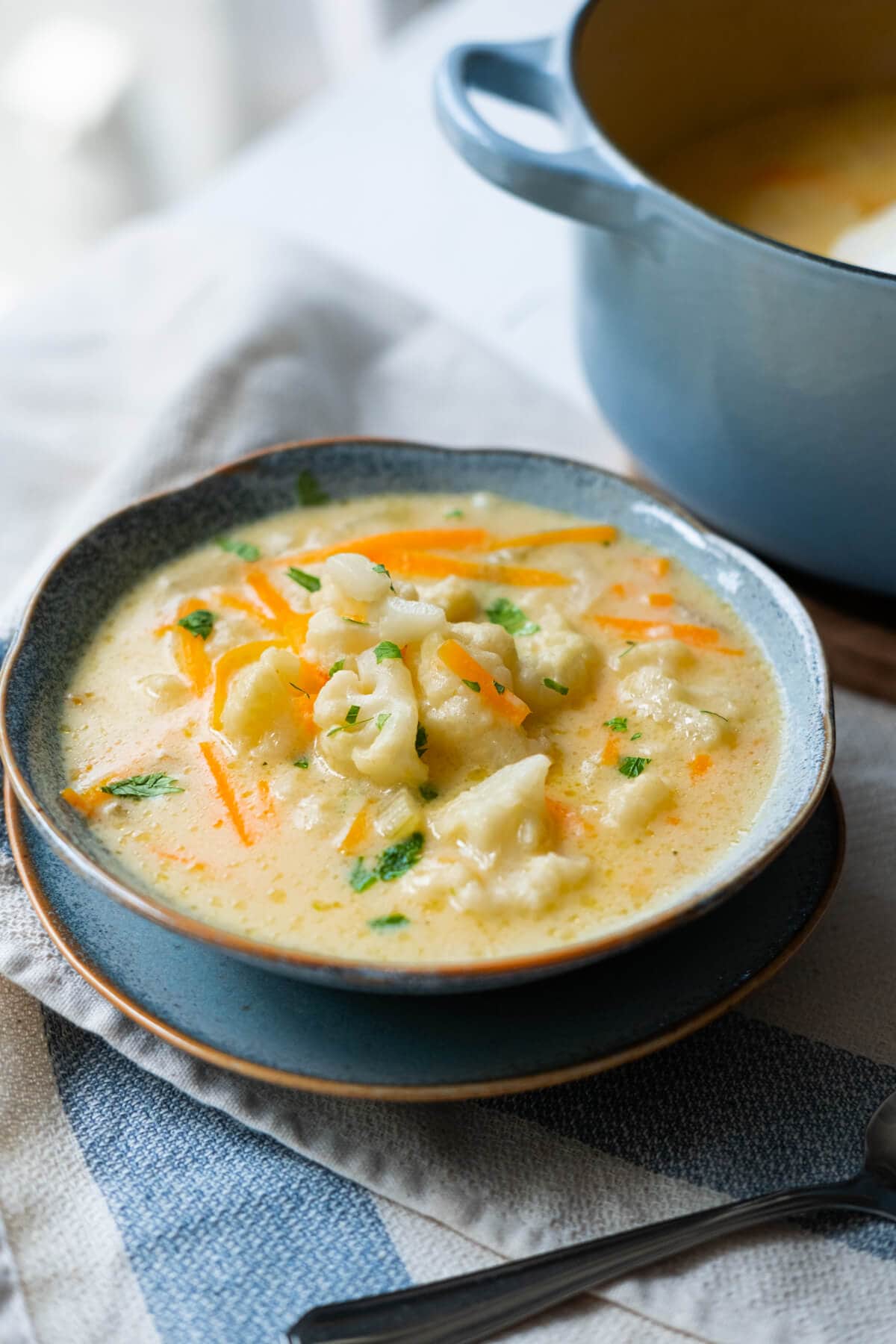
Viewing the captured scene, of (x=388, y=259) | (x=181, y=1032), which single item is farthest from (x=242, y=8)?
(x=181, y=1032)

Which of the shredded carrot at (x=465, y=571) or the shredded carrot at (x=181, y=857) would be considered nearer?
the shredded carrot at (x=181, y=857)

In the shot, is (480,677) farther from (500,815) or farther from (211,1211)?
(211,1211)

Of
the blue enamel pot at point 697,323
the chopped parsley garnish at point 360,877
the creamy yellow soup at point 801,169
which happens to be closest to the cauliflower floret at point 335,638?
the chopped parsley garnish at point 360,877

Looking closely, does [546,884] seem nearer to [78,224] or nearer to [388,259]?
[388,259]

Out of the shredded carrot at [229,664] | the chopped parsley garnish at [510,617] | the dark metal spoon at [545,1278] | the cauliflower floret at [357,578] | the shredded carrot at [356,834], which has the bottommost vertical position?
the dark metal spoon at [545,1278]

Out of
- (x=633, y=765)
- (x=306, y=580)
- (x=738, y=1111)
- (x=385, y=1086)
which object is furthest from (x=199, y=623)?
(x=738, y=1111)

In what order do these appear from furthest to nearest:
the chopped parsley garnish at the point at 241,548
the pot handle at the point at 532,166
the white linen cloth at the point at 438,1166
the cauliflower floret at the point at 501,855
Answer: the chopped parsley garnish at the point at 241,548
the pot handle at the point at 532,166
the cauliflower floret at the point at 501,855
the white linen cloth at the point at 438,1166

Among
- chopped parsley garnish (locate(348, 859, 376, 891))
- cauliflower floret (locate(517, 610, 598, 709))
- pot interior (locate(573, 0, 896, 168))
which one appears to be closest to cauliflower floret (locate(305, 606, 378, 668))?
cauliflower floret (locate(517, 610, 598, 709))

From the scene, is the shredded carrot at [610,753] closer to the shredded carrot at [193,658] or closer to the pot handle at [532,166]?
the shredded carrot at [193,658]
